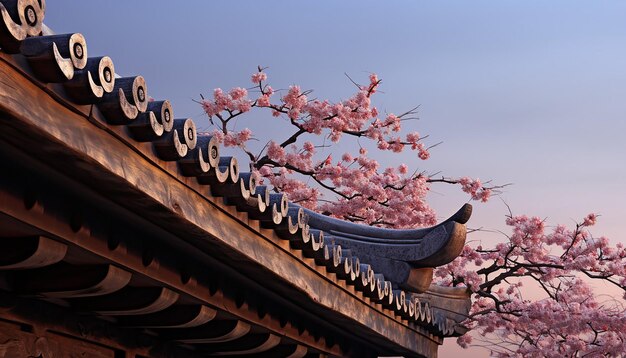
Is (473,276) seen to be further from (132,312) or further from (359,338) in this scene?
(132,312)

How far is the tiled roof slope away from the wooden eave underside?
3 cm

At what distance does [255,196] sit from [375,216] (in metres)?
16.6

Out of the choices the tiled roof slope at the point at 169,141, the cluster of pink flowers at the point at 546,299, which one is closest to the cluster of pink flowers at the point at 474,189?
the cluster of pink flowers at the point at 546,299

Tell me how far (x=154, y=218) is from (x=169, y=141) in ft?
1.65

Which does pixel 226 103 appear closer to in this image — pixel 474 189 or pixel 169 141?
pixel 474 189

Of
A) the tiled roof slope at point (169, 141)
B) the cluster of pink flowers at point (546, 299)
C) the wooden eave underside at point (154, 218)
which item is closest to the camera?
the tiled roof slope at point (169, 141)

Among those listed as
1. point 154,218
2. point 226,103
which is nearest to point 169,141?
point 154,218

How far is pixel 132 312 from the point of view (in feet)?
16.1

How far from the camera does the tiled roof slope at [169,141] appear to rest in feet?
8.92

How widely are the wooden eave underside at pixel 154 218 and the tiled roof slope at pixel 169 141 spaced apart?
1.0 inches

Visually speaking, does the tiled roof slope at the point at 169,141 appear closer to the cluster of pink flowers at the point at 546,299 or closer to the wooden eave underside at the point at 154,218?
the wooden eave underside at the point at 154,218

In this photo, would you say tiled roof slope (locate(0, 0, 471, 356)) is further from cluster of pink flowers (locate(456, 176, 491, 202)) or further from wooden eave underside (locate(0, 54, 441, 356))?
cluster of pink flowers (locate(456, 176, 491, 202))

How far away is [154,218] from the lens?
3.91m

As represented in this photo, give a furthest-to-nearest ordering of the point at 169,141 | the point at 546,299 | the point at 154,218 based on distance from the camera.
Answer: the point at 546,299 → the point at 154,218 → the point at 169,141
